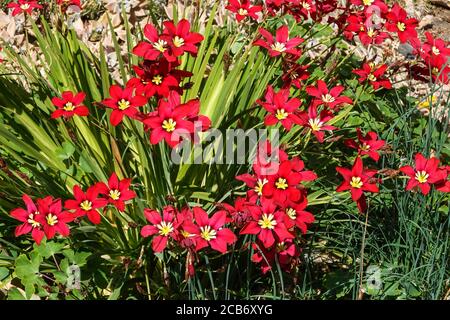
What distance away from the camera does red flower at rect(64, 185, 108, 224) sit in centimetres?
209

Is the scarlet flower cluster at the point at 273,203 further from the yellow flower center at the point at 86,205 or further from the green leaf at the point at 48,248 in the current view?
the green leaf at the point at 48,248

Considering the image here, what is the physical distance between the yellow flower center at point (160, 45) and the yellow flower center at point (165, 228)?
0.59m

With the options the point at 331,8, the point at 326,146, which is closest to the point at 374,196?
the point at 326,146

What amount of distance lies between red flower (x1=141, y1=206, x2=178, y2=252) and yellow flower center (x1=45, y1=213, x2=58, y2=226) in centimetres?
29

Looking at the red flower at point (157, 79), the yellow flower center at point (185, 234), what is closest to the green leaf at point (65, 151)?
the red flower at point (157, 79)

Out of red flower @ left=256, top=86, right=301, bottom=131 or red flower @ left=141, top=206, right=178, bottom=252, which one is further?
red flower @ left=256, top=86, right=301, bottom=131

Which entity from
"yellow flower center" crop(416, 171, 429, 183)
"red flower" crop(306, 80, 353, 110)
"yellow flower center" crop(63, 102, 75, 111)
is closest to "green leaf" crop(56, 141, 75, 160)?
"yellow flower center" crop(63, 102, 75, 111)

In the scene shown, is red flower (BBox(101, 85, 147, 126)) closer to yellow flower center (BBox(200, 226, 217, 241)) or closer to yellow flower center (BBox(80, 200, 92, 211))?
yellow flower center (BBox(80, 200, 92, 211))

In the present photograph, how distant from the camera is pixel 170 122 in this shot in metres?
2.04

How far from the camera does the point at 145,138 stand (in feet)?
8.23

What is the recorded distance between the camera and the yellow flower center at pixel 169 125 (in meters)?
2.02

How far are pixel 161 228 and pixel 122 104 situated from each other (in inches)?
17.3

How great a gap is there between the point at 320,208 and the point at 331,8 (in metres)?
0.87
